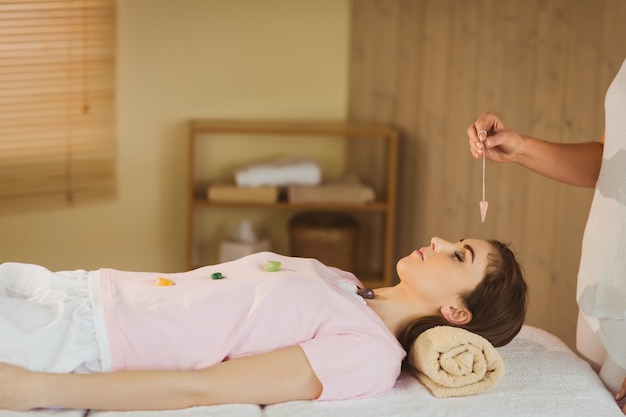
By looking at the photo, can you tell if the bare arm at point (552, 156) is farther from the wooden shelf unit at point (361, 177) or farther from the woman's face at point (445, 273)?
the wooden shelf unit at point (361, 177)

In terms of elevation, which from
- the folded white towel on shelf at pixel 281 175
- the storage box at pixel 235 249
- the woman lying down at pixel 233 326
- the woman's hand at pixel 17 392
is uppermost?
the folded white towel on shelf at pixel 281 175

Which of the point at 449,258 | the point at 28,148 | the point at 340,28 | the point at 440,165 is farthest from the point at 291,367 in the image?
the point at 340,28

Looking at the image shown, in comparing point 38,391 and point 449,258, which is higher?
point 449,258

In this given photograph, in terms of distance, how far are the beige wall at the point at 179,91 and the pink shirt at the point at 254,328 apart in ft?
7.56

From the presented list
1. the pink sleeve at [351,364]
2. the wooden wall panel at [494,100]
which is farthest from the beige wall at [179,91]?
the pink sleeve at [351,364]

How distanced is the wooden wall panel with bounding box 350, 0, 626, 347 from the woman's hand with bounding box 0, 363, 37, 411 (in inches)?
81.5

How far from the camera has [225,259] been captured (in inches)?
169

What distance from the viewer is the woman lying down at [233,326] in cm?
192

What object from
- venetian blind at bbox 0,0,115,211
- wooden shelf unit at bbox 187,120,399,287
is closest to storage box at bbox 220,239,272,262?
wooden shelf unit at bbox 187,120,399,287

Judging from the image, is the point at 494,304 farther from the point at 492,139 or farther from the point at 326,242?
the point at 326,242

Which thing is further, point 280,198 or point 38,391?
point 280,198

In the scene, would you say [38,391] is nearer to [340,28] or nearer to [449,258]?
[449,258]

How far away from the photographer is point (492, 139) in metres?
2.33

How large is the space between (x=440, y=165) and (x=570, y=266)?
0.85m
